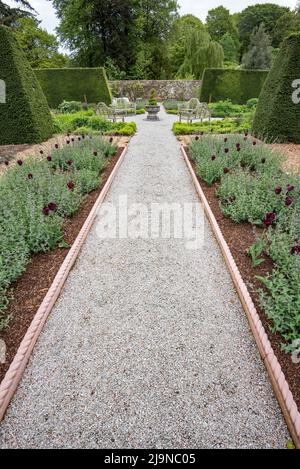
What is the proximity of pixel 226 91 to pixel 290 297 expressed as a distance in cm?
2199

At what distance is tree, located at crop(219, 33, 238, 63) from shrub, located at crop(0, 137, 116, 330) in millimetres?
44913

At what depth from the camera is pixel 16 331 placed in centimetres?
242

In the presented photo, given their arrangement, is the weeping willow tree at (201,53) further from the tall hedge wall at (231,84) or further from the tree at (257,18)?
the tree at (257,18)

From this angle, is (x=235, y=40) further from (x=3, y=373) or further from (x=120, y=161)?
(x=3, y=373)

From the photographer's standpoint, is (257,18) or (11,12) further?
(257,18)

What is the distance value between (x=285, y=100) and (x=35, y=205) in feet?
29.3

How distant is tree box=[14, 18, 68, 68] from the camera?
29.0m

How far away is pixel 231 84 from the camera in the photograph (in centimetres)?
2006
